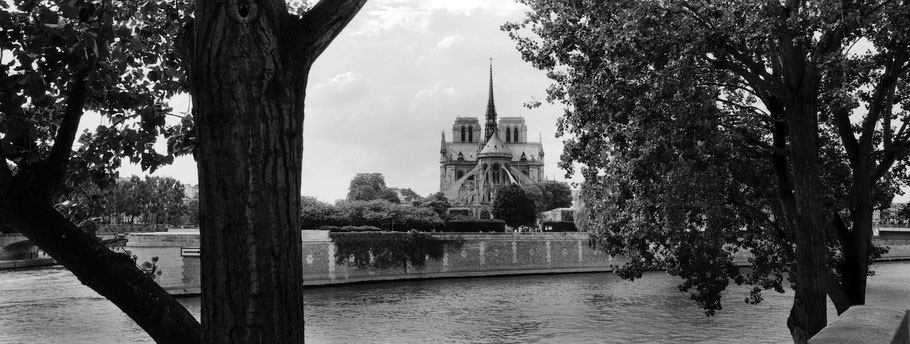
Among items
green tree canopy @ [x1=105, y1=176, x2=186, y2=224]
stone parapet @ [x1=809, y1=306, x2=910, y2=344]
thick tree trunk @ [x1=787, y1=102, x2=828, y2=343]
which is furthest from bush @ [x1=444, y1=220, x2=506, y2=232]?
stone parapet @ [x1=809, y1=306, x2=910, y2=344]

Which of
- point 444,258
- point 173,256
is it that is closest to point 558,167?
point 173,256

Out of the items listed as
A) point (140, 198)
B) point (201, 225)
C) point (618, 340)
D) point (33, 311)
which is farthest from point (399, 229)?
point (201, 225)

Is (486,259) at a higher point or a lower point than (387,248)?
lower

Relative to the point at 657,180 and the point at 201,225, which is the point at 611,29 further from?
the point at 201,225

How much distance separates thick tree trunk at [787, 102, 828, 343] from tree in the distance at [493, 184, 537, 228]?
209ft

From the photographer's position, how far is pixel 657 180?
433 inches

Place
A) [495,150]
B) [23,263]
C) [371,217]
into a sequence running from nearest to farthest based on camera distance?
[23,263] < [371,217] < [495,150]

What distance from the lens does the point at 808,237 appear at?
30.3 ft

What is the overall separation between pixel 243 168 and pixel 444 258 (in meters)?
37.9

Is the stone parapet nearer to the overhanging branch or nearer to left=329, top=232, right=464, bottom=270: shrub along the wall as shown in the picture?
the overhanging branch

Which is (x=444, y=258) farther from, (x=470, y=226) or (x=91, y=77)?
(x=91, y=77)

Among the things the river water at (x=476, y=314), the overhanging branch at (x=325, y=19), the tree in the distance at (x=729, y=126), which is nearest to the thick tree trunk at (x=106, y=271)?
the overhanging branch at (x=325, y=19)

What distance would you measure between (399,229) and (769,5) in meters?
40.1

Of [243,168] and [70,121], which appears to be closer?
[243,168]
